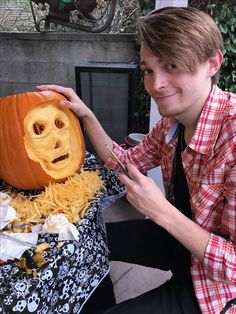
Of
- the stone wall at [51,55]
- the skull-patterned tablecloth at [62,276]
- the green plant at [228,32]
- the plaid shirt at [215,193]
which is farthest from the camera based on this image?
the stone wall at [51,55]

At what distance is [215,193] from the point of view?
0.81 m

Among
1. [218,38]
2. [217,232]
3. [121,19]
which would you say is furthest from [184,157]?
[121,19]

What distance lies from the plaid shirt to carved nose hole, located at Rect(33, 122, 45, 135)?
0.41 meters

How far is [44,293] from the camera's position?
0.68m

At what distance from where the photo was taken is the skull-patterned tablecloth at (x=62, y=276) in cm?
64

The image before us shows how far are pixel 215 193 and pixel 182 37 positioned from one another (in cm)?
39

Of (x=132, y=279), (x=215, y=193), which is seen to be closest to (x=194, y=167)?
Result: (x=215, y=193)

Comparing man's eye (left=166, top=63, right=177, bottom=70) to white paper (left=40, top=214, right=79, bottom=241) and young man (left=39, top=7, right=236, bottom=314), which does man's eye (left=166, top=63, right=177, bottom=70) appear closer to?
young man (left=39, top=7, right=236, bottom=314)

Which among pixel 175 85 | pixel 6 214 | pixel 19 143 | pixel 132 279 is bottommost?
pixel 132 279

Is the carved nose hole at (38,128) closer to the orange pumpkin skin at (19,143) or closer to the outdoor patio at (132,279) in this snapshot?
the orange pumpkin skin at (19,143)

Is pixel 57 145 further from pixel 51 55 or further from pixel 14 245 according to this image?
pixel 51 55

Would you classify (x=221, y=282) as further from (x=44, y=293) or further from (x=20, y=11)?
(x=20, y=11)

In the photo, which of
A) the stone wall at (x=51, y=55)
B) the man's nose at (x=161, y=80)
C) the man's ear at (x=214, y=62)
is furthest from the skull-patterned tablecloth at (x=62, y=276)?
the stone wall at (x=51, y=55)

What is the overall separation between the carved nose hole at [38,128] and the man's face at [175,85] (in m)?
0.33
